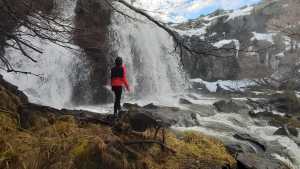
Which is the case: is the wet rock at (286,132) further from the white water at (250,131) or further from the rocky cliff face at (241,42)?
the rocky cliff face at (241,42)

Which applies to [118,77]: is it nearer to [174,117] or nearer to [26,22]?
[26,22]

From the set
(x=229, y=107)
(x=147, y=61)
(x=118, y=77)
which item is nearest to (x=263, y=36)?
(x=147, y=61)

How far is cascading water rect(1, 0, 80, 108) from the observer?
17.2 meters

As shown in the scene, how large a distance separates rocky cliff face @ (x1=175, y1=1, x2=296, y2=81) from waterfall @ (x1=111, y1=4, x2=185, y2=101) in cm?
419

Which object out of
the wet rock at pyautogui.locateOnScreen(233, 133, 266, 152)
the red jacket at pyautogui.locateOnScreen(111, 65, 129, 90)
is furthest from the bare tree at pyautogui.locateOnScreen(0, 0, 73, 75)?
the wet rock at pyautogui.locateOnScreen(233, 133, 266, 152)

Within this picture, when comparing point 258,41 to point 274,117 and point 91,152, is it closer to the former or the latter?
point 274,117

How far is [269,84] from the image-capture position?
33125 mm

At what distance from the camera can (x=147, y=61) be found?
24.6m

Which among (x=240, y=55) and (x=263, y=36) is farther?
(x=263, y=36)

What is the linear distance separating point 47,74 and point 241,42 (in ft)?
88.6

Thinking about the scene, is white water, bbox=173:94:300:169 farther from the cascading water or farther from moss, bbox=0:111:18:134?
moss, bbox=0:111:18:134

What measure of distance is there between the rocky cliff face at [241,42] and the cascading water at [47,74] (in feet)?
43.7

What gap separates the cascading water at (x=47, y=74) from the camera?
17.2m

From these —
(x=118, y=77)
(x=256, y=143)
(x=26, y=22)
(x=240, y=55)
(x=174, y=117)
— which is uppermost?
(x=240, y=55)
